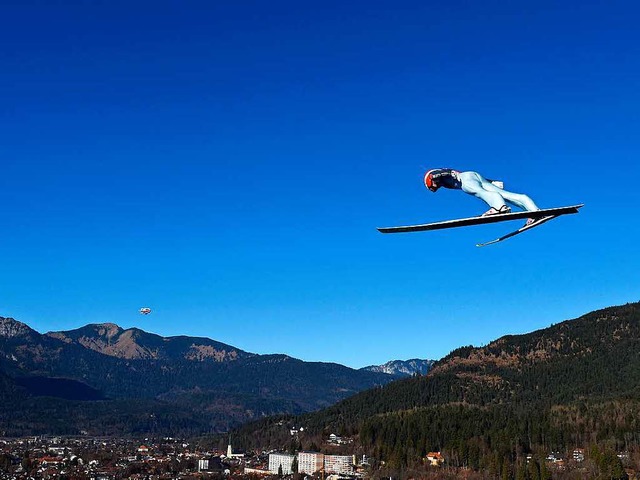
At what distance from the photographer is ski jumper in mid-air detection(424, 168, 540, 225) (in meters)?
14.4

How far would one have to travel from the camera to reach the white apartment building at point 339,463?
14562cm

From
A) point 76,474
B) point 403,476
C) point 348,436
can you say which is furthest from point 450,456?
point 76,474

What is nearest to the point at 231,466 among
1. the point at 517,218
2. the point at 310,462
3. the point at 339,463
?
the point at 310,462

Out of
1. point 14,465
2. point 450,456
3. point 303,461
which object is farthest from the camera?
point 14,465

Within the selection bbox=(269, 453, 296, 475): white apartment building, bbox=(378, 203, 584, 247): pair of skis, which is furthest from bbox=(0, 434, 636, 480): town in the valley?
bbox=(378, 203, 584, 247): pair of skis

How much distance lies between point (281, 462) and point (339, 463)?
1942cm

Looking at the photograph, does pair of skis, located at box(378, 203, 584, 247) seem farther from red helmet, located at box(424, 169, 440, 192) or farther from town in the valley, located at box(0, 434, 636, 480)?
town in the valley, located at box(0, 434, 636, 480)

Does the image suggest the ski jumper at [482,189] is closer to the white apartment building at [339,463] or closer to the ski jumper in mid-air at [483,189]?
the ski jumper in mid-air at [483,189]

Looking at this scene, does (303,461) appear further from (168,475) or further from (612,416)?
(612,416)

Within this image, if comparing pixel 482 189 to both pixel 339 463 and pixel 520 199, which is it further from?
pixel 339 463

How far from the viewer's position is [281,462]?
16375cm

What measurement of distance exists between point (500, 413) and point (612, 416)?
26780mm

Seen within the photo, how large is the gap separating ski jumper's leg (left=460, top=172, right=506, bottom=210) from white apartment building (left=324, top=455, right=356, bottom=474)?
13609cm

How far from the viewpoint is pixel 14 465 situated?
610ft
